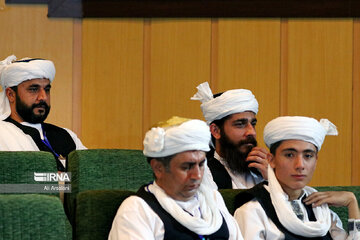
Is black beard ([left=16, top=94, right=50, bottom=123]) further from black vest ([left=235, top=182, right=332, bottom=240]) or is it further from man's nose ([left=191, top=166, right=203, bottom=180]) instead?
man's nose ([left=191, top=166, right=203, bottom=180])

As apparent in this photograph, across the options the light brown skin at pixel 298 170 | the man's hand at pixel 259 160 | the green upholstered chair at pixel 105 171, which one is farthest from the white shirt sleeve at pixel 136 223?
the man's hand at pixel 259 160

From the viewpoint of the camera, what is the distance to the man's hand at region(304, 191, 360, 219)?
10.8 ft

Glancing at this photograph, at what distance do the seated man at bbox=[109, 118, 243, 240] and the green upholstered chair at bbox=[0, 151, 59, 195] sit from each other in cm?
82

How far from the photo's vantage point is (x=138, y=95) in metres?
5.97

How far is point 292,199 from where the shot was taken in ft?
10.8

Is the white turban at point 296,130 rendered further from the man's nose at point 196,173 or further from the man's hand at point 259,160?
the man's hand at point 259,160

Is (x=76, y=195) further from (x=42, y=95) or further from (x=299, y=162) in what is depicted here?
(x=42, y=95)

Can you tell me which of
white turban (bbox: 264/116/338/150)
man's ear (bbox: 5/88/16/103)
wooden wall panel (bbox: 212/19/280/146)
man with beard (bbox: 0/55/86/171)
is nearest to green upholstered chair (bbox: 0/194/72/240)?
white turban (bbox: 264/116/338/150)

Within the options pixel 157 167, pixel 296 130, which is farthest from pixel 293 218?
pixel 157 167

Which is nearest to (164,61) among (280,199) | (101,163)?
(101,163)

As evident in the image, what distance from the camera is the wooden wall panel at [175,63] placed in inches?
234

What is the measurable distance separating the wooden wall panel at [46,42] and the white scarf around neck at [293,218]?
3035 mm

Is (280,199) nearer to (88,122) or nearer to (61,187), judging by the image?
(61,187)

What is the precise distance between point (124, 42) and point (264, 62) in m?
1.15
